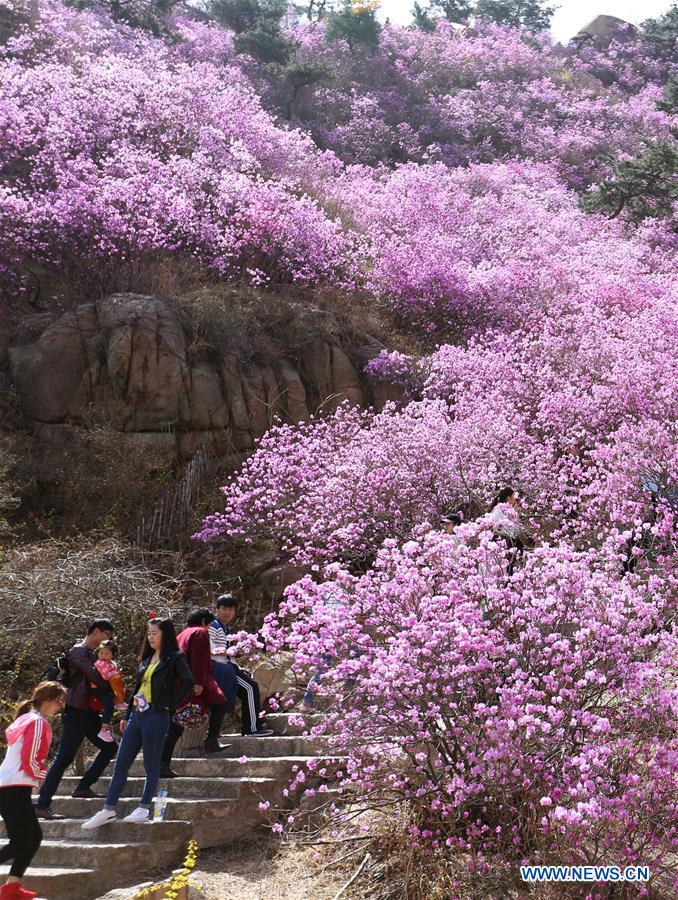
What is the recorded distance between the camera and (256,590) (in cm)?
1236

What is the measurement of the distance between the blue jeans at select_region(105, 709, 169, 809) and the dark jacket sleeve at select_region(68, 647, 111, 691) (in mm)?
451

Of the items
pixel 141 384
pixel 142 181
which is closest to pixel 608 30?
pixel 142 181

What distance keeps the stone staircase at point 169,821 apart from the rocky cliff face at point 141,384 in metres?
6.83

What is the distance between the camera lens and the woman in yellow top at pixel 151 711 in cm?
638

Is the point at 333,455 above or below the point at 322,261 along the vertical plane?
below

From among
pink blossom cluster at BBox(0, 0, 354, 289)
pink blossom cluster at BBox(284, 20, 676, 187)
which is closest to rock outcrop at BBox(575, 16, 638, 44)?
pink blossom cluster at BBox(284, 20, 676, 187)

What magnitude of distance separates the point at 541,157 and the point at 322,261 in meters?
17.6

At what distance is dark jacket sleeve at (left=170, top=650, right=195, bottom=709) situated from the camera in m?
6.48

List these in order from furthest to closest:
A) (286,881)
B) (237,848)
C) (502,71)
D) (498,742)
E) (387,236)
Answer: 1. (502,71)
2. (387,236)
3. (237,848)
4. (286,881)
5. (498,742)

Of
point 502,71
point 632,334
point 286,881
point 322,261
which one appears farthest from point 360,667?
point 502,71

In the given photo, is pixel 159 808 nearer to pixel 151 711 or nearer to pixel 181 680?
pixel 151 711

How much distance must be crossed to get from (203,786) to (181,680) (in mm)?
1037

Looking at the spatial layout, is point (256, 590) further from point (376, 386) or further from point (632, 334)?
point (632, 334)

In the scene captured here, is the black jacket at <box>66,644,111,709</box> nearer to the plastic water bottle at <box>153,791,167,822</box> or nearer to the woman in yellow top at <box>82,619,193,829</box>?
the woman in yellow top at <box>82,619,193,829</box>
